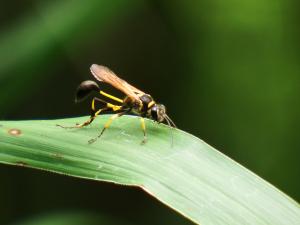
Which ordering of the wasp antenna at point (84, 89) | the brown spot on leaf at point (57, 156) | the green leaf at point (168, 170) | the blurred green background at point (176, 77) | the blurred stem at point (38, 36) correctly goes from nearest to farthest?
the green leaf at point (168, 170) < the brown spot on leaf at point (57, 156) < the wasp antenna at point (84, 89) < the blurred stem at point (38, 36) < the blurred green background at point (176, 77)

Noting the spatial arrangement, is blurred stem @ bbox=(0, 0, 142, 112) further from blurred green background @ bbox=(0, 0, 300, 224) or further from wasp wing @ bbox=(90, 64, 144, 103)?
wasp wing @ bbox=(90, 64, 144, 103)

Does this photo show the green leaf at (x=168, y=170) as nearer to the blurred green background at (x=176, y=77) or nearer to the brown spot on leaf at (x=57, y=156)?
the brown spot on leaf at (x=57, y=156)

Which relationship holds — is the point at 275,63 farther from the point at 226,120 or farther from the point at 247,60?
the point at 226,120

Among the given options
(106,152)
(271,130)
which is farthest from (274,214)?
(271,130)

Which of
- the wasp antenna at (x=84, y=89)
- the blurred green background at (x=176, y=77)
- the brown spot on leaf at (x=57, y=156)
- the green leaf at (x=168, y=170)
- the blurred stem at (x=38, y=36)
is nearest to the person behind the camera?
the green leaf at (x=168, y=170)

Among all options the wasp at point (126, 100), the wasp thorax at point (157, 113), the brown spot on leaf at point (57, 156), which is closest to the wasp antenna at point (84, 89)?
the wasp at point (126, 100)

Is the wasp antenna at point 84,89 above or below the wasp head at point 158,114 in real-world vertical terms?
above

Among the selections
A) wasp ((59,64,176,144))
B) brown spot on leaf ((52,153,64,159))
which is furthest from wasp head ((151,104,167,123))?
brown spot on leaf ((52,153,64,159))
